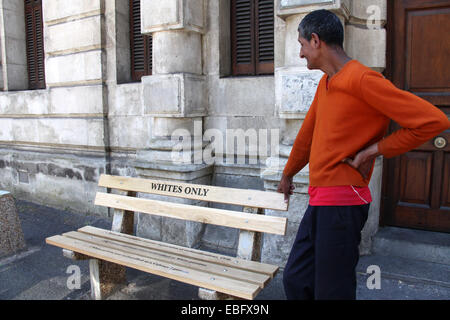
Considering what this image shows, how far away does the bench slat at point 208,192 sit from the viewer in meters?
2.94

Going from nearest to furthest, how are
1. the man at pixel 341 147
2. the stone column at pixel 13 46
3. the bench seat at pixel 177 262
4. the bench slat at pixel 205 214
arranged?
1. the man at pixel 341 147
2. the bench seat at pixel 177 262
3. the bench slat at pixel 205 214
4. the stone column at pixel 13 46

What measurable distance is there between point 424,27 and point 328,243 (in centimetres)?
293

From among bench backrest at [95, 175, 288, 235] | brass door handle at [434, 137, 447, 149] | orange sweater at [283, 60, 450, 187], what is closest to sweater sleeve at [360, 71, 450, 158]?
orange sweater at [283, 60, 450, 187]

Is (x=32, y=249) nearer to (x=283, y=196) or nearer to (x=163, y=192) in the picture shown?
(x=163, y=192)

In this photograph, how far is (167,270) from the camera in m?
2.72

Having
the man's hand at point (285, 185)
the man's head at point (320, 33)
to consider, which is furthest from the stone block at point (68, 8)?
the man's head at point (320, 33)

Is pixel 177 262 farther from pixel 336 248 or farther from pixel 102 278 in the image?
pixel 336 248

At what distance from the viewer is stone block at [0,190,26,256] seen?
4254mm

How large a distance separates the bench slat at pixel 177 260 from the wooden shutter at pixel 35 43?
4.62 m

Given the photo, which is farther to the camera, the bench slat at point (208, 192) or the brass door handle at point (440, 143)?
the brass door handle at point (440, 143)

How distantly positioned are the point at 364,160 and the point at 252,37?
3.05 m

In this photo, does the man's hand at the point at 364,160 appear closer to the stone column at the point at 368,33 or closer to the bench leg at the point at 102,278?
the stone column at the point at 368,33

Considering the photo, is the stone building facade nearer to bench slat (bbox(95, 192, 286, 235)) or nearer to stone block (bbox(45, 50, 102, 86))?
stone block (bbox(45, 50, 102, 86))

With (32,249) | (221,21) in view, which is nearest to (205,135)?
(221,21)
